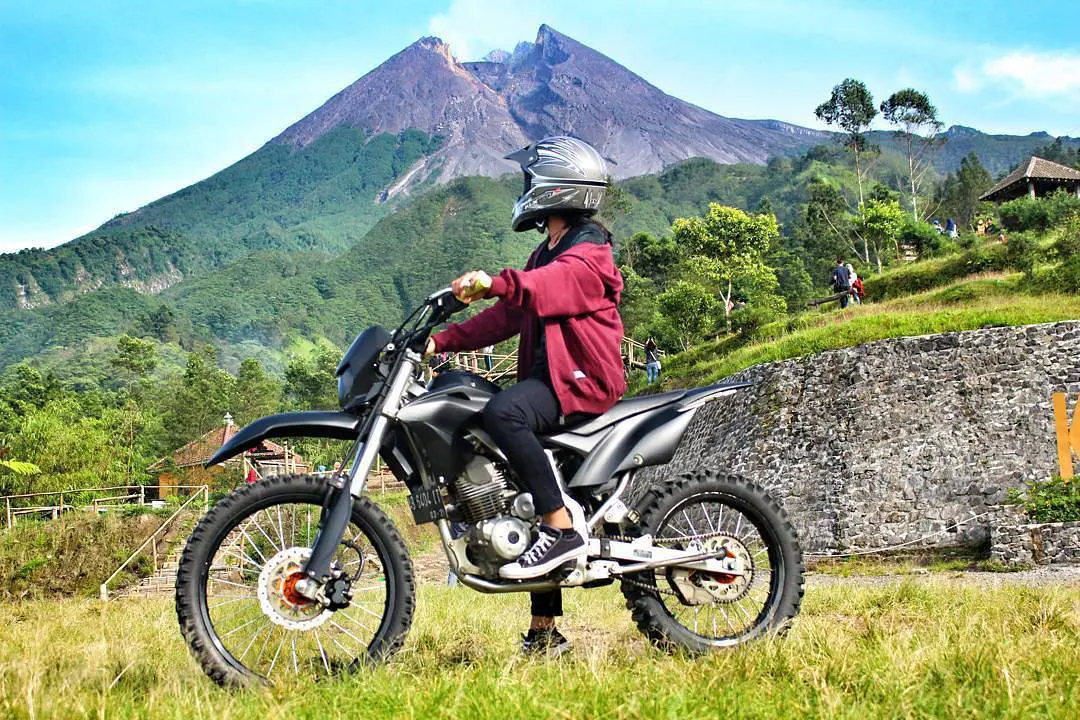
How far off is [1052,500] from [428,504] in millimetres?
18145

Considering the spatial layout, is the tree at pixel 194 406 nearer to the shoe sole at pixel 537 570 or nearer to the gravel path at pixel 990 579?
the gravel path at pixel 990 579

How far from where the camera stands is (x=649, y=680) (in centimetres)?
318

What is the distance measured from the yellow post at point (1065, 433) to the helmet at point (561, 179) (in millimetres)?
19385

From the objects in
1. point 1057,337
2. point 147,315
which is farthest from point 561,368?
point 147,315

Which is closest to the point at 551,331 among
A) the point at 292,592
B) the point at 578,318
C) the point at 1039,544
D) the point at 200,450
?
the point at 578,318

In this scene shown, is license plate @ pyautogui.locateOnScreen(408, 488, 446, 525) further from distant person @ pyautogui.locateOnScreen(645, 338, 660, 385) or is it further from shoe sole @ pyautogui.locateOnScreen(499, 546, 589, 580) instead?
distant person @ pyautogui.locateOnScreen(645, 338, 660, 385)

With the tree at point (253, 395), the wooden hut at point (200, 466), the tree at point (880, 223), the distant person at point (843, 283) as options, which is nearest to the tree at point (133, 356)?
the tree at point (253, 395)

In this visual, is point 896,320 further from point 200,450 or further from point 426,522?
point 200,450

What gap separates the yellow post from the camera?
2087 centimetres

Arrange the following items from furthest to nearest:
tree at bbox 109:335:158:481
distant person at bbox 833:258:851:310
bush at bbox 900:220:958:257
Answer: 1. tree at bbox 109:335:158:481
2. bush at bbox 900:220:958:257
3. distant person at bbox 833:258:851:310

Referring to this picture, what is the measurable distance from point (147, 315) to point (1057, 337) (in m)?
152

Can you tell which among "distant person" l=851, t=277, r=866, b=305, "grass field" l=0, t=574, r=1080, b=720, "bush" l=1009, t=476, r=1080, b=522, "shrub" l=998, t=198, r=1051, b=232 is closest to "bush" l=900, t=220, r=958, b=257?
"shrub" l=998, t=198, r=1051, b=232

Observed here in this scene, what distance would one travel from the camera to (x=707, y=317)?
4759cm

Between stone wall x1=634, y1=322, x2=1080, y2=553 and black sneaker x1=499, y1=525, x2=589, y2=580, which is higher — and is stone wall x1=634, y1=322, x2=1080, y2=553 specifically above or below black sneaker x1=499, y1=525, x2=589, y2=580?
below
